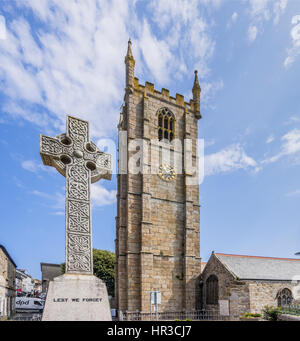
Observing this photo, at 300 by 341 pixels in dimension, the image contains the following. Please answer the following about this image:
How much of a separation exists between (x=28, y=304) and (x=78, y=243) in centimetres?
3775

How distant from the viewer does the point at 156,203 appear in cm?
2612

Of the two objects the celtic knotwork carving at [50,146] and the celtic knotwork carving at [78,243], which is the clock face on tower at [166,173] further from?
the celtic knotwork carving at [78,243]

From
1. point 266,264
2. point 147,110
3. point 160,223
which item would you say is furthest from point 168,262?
point 147,110

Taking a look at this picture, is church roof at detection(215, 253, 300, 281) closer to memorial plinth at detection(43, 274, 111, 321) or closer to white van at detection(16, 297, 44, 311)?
memorial plinth at detection(43, 274, 111, 321)

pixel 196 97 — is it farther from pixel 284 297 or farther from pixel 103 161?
pixel 103 161

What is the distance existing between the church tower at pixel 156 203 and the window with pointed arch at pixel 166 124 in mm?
84

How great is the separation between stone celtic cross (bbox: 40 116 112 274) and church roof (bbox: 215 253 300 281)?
59.5ft

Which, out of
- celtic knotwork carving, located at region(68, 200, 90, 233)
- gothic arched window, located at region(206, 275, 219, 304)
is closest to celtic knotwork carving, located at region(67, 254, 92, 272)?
celtic knotwork carving, located at region(68, 200, 90, 233)

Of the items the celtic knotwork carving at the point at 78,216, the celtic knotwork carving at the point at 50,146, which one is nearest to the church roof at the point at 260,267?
the celtic knotwork carving at the point at 78,216

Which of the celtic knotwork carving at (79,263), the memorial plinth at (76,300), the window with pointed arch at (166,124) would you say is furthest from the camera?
the window with pointed arch at (166,124)

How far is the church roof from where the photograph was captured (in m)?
23.5

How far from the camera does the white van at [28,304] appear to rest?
3734 centimetres

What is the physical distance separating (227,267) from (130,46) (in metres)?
24.1
